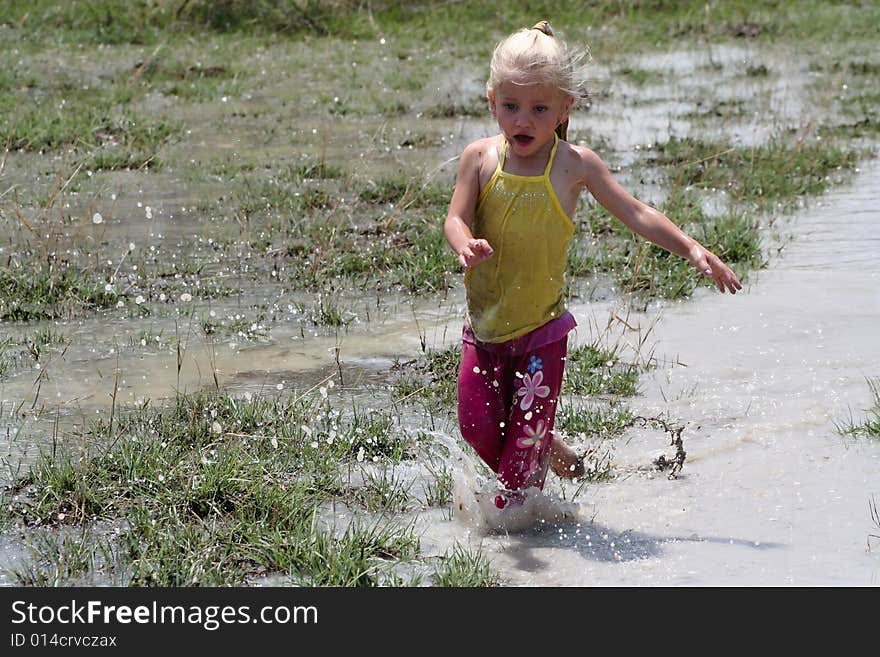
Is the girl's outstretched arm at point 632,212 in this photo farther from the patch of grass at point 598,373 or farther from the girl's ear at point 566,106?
the patch of grass at point 598,373

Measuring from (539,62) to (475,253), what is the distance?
67cm

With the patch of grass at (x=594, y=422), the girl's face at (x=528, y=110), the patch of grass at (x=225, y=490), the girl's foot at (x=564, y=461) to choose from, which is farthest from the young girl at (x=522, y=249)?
the patch of grass at (x=594, y=422)

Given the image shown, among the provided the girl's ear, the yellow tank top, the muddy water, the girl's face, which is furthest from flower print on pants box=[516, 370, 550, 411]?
the girl's ear

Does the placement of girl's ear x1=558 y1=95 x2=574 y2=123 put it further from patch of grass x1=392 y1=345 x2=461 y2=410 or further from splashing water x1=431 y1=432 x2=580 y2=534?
patch of grass x1=392 y1=345 x2=461 y2=410

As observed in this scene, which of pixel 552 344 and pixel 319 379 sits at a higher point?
A: pixel 552 344

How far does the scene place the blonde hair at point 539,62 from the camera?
4.02 meters

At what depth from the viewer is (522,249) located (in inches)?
164

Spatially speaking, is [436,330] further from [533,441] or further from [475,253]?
[475,253]

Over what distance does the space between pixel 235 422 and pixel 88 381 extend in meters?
0.91

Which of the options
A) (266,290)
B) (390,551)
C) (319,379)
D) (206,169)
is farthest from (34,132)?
(390,551)

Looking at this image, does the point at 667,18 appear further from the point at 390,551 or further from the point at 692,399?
the point at 390,551

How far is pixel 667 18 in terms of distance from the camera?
1614 cm

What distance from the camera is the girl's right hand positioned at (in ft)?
12.3

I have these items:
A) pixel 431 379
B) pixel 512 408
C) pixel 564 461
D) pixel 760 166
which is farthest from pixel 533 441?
pixel 760 166
